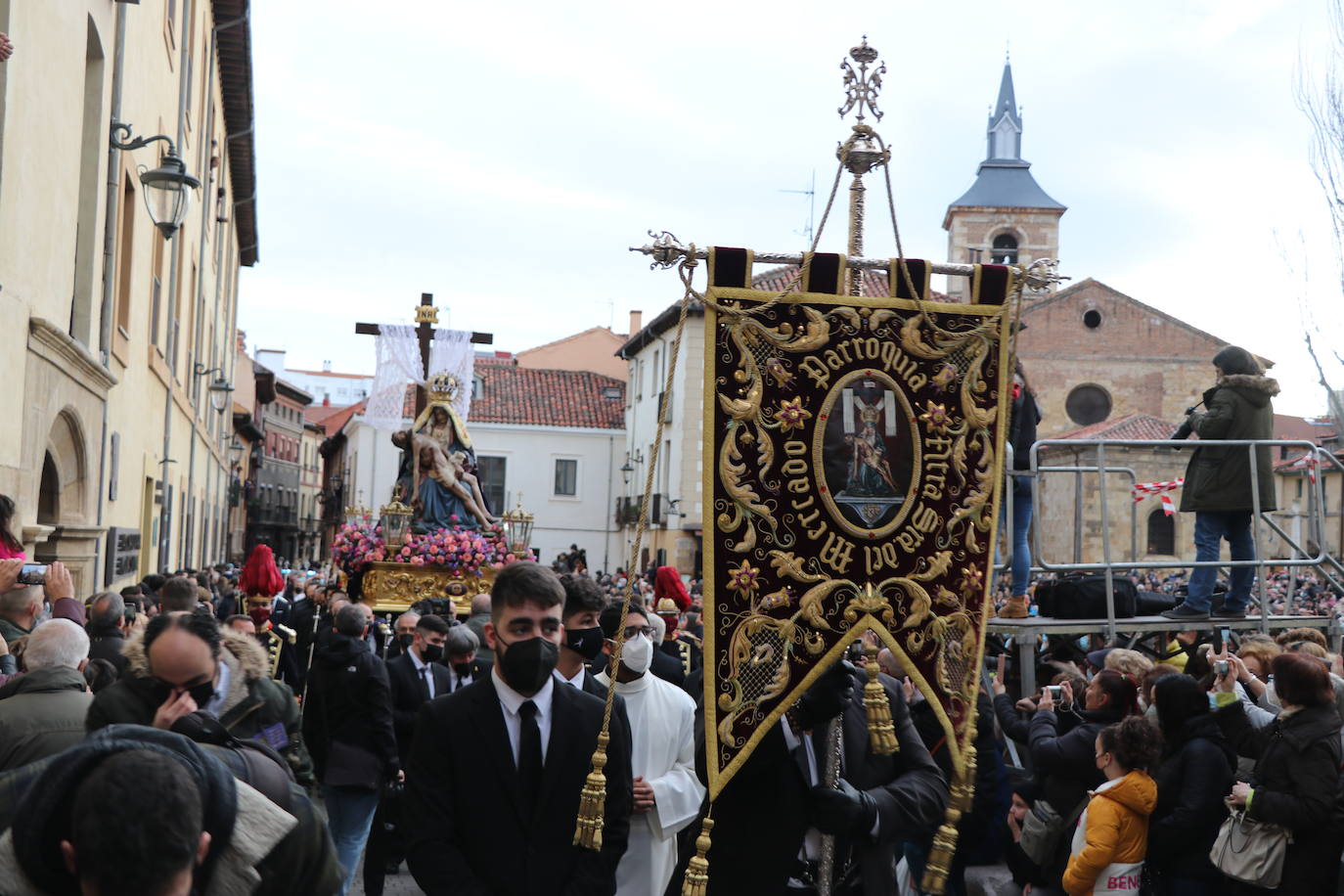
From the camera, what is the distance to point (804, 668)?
438cm

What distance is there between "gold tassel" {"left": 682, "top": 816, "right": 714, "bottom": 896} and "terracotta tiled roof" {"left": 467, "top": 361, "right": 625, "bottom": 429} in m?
46.1

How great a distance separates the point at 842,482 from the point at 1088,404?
48.0 m

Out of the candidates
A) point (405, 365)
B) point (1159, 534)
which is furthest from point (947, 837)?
point (1159, 534)

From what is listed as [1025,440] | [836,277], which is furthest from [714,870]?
[1025,440]

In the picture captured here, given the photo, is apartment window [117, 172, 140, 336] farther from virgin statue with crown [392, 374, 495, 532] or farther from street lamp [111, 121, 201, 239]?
virgin statue with crown [392, 374, 495, 532]

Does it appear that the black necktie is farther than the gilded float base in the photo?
No

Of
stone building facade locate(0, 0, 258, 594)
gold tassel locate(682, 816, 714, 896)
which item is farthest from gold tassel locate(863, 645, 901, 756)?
stone building facade locate(0, 0, 258, 594)

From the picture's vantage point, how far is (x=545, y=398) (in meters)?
51.6

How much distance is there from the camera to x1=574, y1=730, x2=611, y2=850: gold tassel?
12.4 ft

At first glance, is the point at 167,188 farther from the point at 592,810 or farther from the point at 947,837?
the point at 947,837

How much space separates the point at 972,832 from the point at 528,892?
3.51m

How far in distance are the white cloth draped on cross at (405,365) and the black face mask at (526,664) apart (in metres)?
13.1

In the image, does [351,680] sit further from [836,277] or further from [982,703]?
[836,277]

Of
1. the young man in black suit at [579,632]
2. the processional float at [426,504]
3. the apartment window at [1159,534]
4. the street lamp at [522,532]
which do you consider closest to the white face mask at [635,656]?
the young man in black suit at [579,632]
